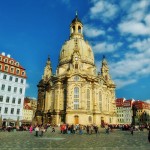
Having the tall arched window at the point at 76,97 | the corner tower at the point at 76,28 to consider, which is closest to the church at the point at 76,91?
the tall arched window at the point at 76,97

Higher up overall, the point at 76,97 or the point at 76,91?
the point at 76,91

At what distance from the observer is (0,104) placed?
200 ft

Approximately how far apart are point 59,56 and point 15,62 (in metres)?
32.6

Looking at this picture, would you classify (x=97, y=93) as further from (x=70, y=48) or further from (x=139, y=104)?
(x=139, y=104)

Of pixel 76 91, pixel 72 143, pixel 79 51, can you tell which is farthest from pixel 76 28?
pixel 72 143

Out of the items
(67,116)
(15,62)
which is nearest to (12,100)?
(15,62)

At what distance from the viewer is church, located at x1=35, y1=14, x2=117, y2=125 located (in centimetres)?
7806

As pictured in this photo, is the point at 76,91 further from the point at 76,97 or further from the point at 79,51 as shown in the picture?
the point at 79,51

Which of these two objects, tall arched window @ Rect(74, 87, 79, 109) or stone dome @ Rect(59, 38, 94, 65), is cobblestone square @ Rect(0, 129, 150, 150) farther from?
stone dome @ Rect(59, 38, 94, 65)

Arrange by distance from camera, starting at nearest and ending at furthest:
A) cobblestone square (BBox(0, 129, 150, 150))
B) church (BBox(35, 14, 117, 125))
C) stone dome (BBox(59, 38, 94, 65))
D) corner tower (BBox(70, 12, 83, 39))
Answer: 1. cobblestone square (BBox(0, 129, 150, 150))
2. church (BBox(35, 14, 117, 125))
3. stone dome (BBox(59, 38, 94, 65))
4. corner tower (BBox(70, 12, 83, 39))

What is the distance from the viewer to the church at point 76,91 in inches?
3073

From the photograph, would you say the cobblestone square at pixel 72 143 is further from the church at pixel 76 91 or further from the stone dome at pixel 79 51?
the stone dome at pixel 79 51

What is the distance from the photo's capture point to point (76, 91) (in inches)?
3140

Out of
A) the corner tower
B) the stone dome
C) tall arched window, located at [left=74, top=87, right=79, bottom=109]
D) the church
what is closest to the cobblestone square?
the church
